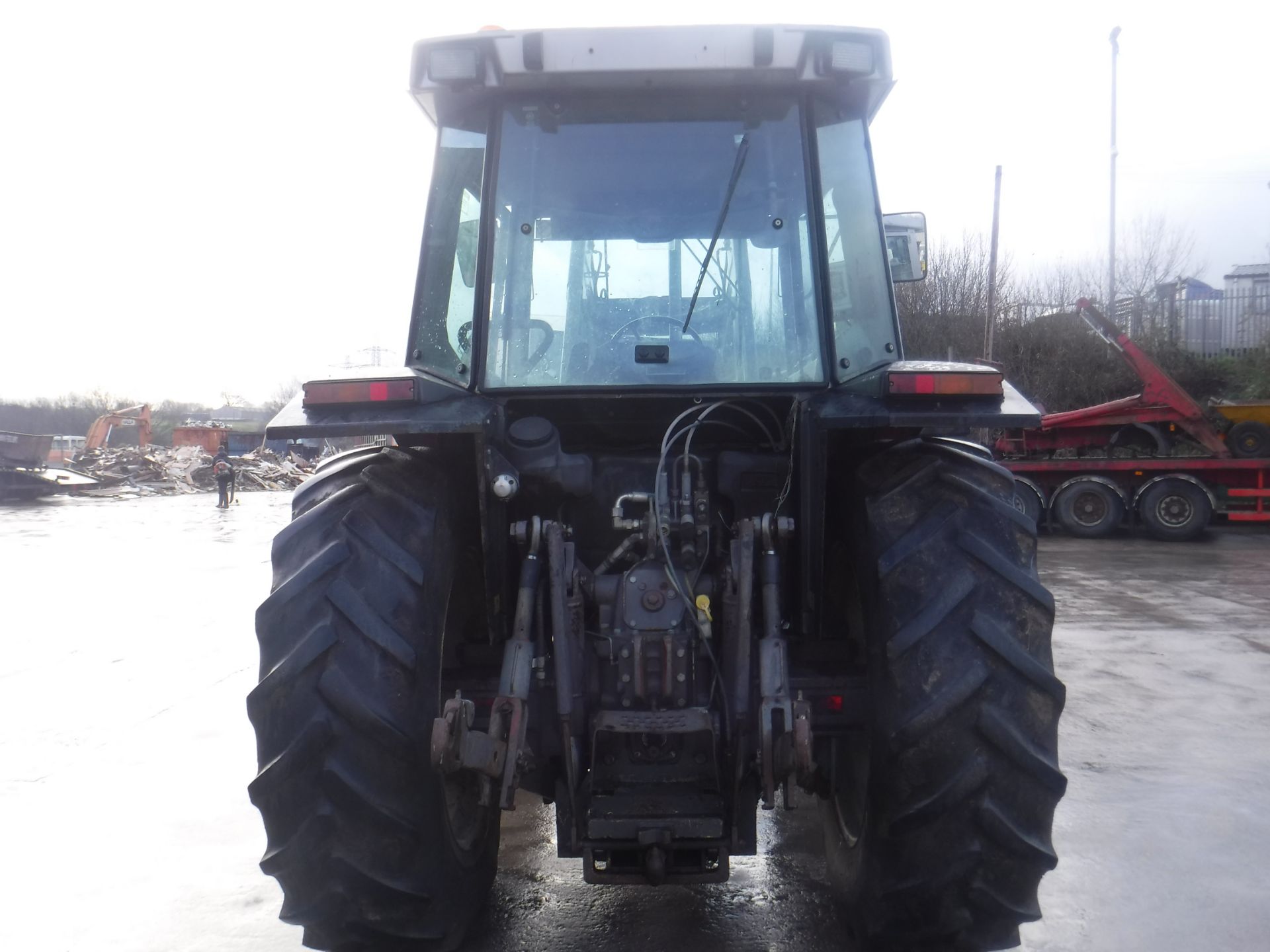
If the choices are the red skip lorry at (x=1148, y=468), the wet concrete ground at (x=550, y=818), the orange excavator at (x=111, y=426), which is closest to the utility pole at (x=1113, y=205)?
the red skip lorry at (x=1148, y=468)

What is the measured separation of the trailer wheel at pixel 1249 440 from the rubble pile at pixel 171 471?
26.3 metres

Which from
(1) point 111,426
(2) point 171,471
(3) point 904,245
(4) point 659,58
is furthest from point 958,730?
(1) point 111,426

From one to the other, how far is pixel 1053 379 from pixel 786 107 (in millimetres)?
21984

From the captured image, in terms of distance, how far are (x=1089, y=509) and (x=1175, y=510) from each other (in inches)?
42.9

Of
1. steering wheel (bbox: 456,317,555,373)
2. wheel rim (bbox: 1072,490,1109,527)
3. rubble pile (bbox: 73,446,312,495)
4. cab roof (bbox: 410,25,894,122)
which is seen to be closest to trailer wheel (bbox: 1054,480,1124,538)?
wheel rim (bbox: 1072,490,1109,527)

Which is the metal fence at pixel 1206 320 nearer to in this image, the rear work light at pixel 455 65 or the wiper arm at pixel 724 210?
the wiper arm at pixel 724 210

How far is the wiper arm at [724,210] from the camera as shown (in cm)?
292

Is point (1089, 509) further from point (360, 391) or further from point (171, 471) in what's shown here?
point (171, 471)

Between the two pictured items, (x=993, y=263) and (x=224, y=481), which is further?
(x=224, y=481)

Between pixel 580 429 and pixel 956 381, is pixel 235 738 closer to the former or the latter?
pixel 580 429

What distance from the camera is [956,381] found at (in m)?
2.42

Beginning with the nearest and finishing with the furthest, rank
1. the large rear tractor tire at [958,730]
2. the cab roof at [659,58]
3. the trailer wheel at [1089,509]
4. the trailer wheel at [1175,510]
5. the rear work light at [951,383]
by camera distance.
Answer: the large rear tractor tire at [958,730], the rear work light at [951,383], the cab roof at [659,58], the trailer wheel at [1175,510], the trailer wheel at [1089,509]

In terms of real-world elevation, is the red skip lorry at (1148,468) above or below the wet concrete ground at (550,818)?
above

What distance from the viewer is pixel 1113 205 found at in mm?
24266
